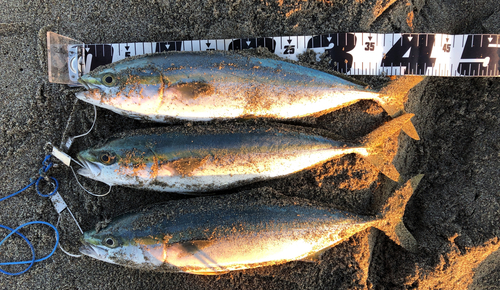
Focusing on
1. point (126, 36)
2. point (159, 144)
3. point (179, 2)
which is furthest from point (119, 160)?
point (179, 2)

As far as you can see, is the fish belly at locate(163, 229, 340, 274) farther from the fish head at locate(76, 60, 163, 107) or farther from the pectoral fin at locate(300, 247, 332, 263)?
the fish head at locate(76, 60, 163, 107)

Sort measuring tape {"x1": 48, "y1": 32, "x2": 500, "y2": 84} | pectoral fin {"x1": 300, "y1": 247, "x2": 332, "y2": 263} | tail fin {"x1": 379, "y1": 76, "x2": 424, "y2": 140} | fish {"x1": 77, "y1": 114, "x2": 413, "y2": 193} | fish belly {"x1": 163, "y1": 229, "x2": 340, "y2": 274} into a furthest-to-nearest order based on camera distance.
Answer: measuring tape {"x1": 48, "y1": 32, "x2": 500, "y2": 84} → tail fin {"x1": 379, "y1": 76, "x2": 424, "y2": 140} → pectoral fin {"x1": 300, "y1": 247, "x2": 332, "y2": 263} → fish {"x1": 77, "y1": 114, "x2": 413, "y2": 193} → fish belly {"x1": 163, "y1": 229, "x2": 340, "y2": 274}

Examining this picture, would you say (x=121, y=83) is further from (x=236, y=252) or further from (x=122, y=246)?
(x=236, y=252)

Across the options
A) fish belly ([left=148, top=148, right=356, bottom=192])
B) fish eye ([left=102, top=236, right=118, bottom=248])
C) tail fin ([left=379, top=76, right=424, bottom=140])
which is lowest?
fish eye ([left=102, top=236, right=118, bottom=248])

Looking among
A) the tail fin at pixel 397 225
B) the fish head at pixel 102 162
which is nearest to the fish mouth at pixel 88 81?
the fish head at pixel 102 162

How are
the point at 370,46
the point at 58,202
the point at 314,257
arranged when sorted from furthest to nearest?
the point at 370,46, the point at 58,202, the point at 314,257

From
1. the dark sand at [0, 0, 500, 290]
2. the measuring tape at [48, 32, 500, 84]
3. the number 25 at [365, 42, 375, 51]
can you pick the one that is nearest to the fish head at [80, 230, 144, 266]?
the dark sand at [0, 0, 500, 290]

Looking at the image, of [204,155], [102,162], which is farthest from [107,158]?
[204,155]

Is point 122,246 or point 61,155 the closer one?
point 122,246
